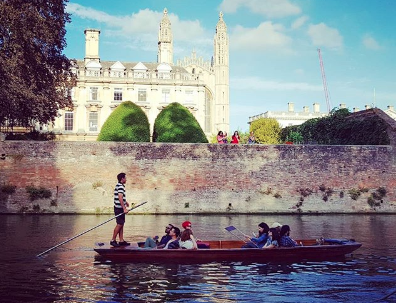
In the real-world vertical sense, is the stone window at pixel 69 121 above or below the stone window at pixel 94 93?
below

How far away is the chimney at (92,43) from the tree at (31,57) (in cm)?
3647

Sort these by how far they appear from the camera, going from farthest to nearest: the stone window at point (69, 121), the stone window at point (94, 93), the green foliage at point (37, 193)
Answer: the stone window at point (94, 93) → the stone window at point (69, 121) → the green foliage at point (37, 193)

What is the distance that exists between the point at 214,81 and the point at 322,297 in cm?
8053

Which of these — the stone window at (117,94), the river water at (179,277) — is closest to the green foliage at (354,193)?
the river water at (179,277)

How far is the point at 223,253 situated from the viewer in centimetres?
1328

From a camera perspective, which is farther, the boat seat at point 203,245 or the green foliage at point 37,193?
the green foliage at point 37,193

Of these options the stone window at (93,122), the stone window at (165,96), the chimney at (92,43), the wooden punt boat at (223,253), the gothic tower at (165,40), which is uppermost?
the gothic tower at (165,40)

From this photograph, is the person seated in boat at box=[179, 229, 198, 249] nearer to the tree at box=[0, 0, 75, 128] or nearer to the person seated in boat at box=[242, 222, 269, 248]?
the person seated in boat at box=[242, 222, 269, 248]

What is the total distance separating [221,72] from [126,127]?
2256 inches

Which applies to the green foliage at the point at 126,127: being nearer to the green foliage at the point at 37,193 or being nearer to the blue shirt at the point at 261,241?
the green foliage at the point at 37,193

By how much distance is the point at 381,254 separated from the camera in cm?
1461

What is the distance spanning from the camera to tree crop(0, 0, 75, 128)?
83.1 feet

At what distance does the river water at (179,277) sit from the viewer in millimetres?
9578

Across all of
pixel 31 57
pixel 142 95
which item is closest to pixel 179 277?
pixel 31 57
